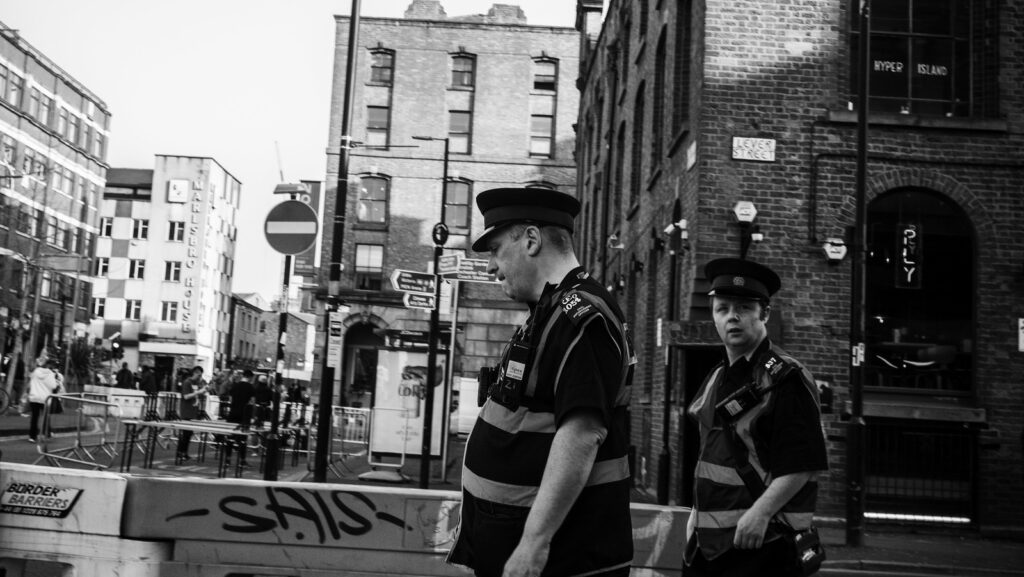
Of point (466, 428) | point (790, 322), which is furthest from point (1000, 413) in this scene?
point (466, 428)

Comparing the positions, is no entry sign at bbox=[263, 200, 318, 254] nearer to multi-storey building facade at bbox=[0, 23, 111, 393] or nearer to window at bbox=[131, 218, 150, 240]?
multi-storey building facade at bbox=[0, 23, 111, 393]

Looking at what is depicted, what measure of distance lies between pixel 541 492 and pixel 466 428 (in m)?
28.0

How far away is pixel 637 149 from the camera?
862 inches

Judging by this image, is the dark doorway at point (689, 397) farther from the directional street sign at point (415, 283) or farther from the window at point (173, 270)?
the window at point (173, 270)

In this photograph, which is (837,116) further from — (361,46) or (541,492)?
(361,46)

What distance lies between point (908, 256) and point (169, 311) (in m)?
74.1

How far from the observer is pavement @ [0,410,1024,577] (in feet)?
32.6

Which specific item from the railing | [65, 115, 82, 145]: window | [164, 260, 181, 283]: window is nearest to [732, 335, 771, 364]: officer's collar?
the railing

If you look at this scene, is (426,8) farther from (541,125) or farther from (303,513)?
(303,513)

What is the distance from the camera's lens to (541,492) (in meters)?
2.87

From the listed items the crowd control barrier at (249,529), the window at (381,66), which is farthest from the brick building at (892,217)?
the window at (381,66)

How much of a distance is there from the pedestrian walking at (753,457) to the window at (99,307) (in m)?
83.6

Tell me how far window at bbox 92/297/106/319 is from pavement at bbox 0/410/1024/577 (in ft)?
218

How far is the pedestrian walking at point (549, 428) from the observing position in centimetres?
288
